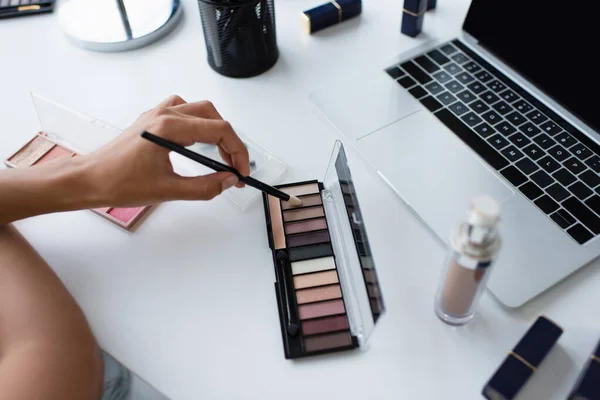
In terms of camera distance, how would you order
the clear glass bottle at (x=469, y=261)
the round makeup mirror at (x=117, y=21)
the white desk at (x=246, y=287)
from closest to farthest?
the clear glass bottle at (x=469, y=261) → the white desk at (x=246, y=287) → the round makeup mirror at (x=117, y=21)

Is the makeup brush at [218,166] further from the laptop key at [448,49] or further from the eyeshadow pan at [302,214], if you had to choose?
the laptop key at [448,49]

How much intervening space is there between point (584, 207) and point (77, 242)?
575 millimetres

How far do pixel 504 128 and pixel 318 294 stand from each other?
334 mm

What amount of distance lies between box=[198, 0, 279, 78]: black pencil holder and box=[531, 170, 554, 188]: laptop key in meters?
0.40

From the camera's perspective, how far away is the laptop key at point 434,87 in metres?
0.75

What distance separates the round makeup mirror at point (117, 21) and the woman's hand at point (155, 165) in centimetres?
32

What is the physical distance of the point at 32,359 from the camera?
0.50 meters

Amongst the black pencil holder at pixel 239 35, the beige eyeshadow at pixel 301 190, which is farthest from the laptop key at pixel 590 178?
the black pencil holder at pixel 239 35

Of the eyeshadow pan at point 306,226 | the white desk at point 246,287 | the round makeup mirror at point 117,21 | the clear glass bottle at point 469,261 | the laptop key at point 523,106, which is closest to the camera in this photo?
the clear glass bottle at point 469,261

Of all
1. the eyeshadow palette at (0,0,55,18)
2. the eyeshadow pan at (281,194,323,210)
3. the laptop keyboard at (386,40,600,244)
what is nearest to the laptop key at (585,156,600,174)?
the laptop keyboard at (386,40,600,244)

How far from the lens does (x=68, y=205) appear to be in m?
0.61

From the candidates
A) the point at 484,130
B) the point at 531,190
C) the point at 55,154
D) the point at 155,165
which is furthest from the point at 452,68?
the point at 55,154

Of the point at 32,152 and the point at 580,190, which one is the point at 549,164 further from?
the point at 32,152

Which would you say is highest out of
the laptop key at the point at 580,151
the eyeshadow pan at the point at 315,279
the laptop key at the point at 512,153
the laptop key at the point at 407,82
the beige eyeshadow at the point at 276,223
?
the laptop key at the point at 407,82
